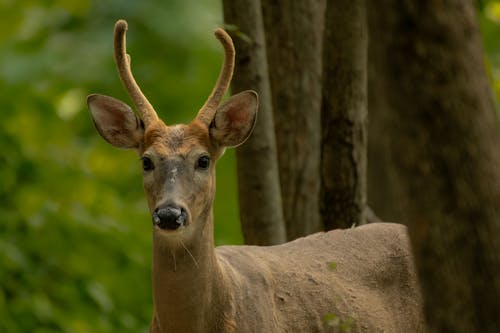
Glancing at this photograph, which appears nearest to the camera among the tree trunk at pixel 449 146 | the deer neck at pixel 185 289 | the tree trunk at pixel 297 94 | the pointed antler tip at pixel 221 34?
the tree trunk at pixel 449 146

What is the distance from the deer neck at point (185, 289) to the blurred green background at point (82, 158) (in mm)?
1380

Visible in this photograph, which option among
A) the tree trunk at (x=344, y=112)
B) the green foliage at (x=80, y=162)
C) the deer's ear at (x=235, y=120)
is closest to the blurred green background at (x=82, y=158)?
the green foliage at (x=80, y=162)

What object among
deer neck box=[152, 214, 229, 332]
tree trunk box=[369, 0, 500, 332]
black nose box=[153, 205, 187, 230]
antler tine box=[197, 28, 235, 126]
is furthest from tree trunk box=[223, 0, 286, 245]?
tree trunk box=[369, 0, 500, 332]

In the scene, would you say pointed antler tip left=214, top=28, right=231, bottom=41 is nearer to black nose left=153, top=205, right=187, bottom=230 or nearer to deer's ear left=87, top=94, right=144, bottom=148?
deer's ear left=87, top=94, right=144, bottom=148

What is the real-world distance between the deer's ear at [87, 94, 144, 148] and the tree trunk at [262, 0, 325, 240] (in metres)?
1.42

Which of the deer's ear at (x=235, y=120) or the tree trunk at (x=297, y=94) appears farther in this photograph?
the tree trunk at (x=297, y=94)

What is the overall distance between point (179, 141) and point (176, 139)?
18 millimetres

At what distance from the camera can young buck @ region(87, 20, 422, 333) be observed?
5633mm

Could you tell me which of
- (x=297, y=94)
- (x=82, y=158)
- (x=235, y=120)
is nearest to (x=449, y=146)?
(x=235, y=120)

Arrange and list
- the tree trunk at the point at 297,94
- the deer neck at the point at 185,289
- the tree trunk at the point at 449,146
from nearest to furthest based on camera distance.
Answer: the tree trunk at the point at 449,146
the deer neck at the point at 185,289
the tree trunk at the point at 297,94

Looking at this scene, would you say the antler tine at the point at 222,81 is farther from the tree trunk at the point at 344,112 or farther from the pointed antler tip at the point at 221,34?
the tree trunk at the point at 344,112

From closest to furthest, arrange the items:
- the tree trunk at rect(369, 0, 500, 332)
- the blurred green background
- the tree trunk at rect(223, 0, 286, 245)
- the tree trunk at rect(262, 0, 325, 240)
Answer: the tree trunk at rect(369, 0, 500, 332) < the tree trunk at rect(223, 0, 286, 245) < the tree trunk at rect(262, 0, 325, 240) < the blurred green background

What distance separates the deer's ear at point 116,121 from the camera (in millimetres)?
6180

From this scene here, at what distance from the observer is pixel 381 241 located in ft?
22.4
